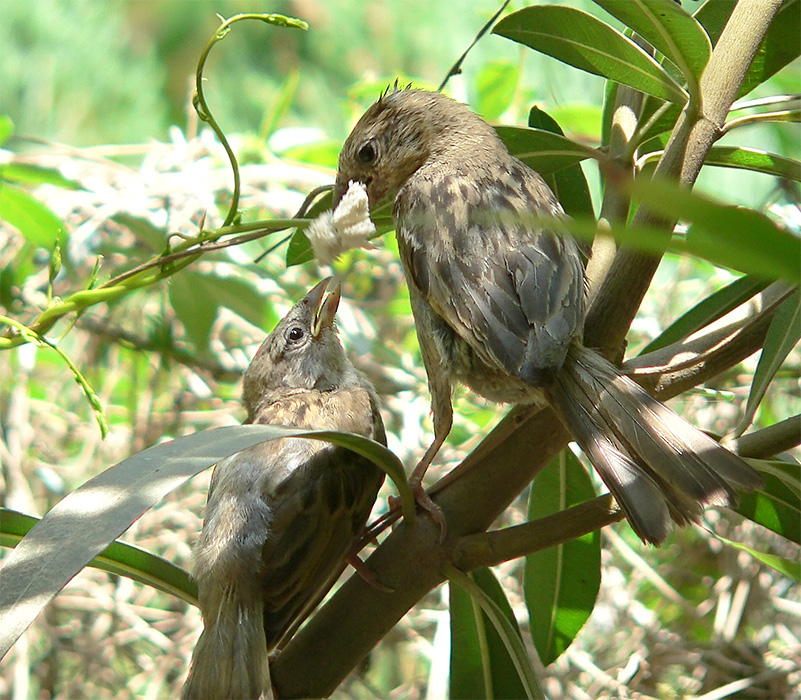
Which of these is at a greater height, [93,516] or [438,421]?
[438,421]

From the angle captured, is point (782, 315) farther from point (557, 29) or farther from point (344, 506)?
point (344, 506)

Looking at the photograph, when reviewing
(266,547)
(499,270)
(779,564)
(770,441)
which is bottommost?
(779,564)

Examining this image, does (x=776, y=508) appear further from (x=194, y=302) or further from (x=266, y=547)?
(x=194, y=302)

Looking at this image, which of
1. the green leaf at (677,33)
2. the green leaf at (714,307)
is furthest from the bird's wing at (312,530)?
the green leaf at (677,33)

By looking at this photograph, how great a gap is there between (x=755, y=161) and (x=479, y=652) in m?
1.19

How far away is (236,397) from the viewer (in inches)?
132

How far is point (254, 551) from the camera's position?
179 cm

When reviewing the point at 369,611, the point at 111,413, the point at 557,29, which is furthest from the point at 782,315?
the point at 111,413

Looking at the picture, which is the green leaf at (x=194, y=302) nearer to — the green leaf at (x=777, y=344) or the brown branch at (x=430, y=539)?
the brown branch at (x=430, y=539)

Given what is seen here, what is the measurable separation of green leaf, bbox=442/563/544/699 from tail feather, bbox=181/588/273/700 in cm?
41

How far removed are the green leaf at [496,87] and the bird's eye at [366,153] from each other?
93 cm

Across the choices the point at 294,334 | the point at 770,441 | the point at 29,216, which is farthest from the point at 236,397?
the point at 770,441

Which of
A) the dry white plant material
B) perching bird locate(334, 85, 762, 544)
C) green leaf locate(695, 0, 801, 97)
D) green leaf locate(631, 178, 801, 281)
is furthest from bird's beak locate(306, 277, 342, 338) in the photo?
green leaf locate(631, 178, 801, 281)

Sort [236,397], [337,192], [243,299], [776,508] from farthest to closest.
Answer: [236,397] → [243,299] → [337,192] → [776,508]
